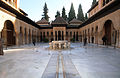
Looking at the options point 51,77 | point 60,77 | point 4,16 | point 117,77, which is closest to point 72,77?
point 60,77

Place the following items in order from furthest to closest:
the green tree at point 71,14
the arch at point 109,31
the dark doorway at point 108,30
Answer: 1. the green tree at point 71,14
2. the dark doorway at point 108,30
3. the arch at point 109,31

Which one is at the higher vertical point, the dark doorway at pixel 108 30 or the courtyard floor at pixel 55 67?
the dark doorway at pixel 108 30

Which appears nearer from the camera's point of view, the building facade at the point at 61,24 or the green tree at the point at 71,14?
the building facade at the point at 61,24

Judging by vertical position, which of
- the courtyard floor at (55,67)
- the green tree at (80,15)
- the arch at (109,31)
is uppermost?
the green tree at (80,15)

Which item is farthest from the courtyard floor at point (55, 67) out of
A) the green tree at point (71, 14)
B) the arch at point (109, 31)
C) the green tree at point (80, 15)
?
the green tree at point (80, 15)

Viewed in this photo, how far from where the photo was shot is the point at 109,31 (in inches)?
625

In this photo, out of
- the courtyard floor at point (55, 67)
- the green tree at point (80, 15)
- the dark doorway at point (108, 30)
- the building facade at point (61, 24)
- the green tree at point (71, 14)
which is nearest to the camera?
the courtyard floor at point (55, 67)

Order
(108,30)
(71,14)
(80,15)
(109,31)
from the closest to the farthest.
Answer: (109,31) → (108,30) → (71,14) → (80,15)

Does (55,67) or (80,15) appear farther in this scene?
(80,15)

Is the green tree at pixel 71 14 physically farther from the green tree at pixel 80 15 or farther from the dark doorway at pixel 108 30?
the dark doorway at pixel 108 30

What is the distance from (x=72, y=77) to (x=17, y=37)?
1559 centimetres

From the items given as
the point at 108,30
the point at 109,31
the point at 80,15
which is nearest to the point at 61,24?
the point at 108,30

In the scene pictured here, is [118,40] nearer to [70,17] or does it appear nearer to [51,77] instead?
[51,77]

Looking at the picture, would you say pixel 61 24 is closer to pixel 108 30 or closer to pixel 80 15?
pixel 108 30
